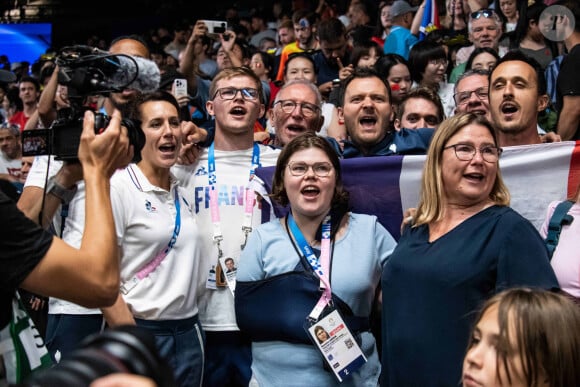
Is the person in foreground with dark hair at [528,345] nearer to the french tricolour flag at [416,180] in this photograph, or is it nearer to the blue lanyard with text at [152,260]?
the french tricolour flag at [416,180]

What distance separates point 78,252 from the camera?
2109 millimetres

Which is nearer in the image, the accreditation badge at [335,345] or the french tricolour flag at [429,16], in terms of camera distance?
the accreditation badge at [335,345]

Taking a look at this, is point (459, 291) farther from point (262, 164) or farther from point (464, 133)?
point (262, 164)

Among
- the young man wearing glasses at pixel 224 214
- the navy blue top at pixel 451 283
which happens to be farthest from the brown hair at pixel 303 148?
the navy blue top at pixel 451 283

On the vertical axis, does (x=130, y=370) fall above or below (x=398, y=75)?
below

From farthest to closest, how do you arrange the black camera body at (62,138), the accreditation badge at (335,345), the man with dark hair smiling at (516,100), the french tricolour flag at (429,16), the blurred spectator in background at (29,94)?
the blurred spectator in background at (29,94)
the french tricolour flag at (429,16)
the man with dark hair smiling at (516,100)
the accreditation badge at (335,345)
the black camera body at (62,138)

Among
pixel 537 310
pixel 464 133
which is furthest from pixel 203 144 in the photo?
pixel 537 310

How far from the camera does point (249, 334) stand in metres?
3.56

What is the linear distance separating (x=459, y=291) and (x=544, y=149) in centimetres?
123

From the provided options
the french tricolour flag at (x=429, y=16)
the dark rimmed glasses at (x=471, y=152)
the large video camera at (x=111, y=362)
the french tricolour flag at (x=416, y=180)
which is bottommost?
the french tricolour flag at (x=416, y=180)

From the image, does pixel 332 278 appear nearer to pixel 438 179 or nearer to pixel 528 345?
pixel 438 179

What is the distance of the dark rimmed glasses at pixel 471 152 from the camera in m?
3.06

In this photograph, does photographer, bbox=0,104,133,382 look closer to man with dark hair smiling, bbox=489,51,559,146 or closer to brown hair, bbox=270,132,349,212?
brown hair, bbox=270,132,349,212

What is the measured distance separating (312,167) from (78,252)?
63.7 inches
